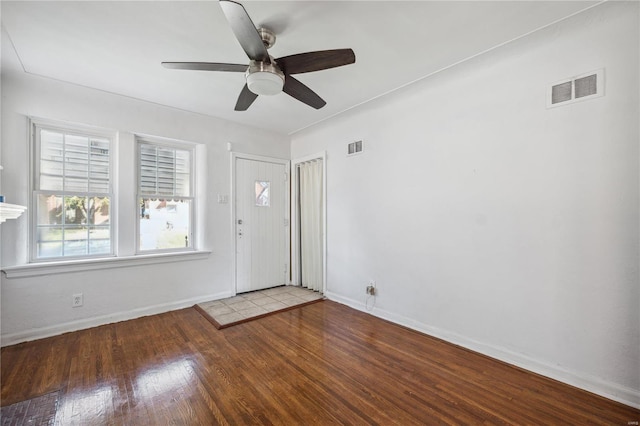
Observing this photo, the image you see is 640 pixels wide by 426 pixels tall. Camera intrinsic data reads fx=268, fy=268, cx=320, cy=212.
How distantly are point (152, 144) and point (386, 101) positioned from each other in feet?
Result: 9.92

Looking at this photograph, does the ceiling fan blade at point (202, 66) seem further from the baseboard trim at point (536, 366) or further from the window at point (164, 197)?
the baseboard trim at point (536, 366)

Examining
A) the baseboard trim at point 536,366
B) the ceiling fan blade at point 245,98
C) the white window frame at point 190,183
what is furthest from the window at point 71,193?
the baseboard trim at point 536,366

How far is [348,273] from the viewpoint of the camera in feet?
12.2

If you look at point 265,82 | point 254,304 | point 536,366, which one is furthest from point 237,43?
point 536,366

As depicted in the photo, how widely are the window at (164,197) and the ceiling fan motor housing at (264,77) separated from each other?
7.45 feet

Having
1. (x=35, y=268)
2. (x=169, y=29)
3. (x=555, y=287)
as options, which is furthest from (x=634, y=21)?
(x=35, y=268)

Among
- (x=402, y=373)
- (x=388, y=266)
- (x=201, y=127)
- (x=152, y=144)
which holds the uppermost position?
(x=201, y=127)

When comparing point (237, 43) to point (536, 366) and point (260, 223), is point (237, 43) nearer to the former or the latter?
point (260, 223)

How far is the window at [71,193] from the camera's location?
2795 mm

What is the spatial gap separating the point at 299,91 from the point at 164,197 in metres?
2.48

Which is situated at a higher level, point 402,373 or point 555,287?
point 555,287

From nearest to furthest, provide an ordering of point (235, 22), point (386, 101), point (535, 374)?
point (235, 22), point (535, 374), point (386, 101)

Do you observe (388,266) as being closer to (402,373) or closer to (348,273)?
(348,273)

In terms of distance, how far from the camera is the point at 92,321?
2932 mm
